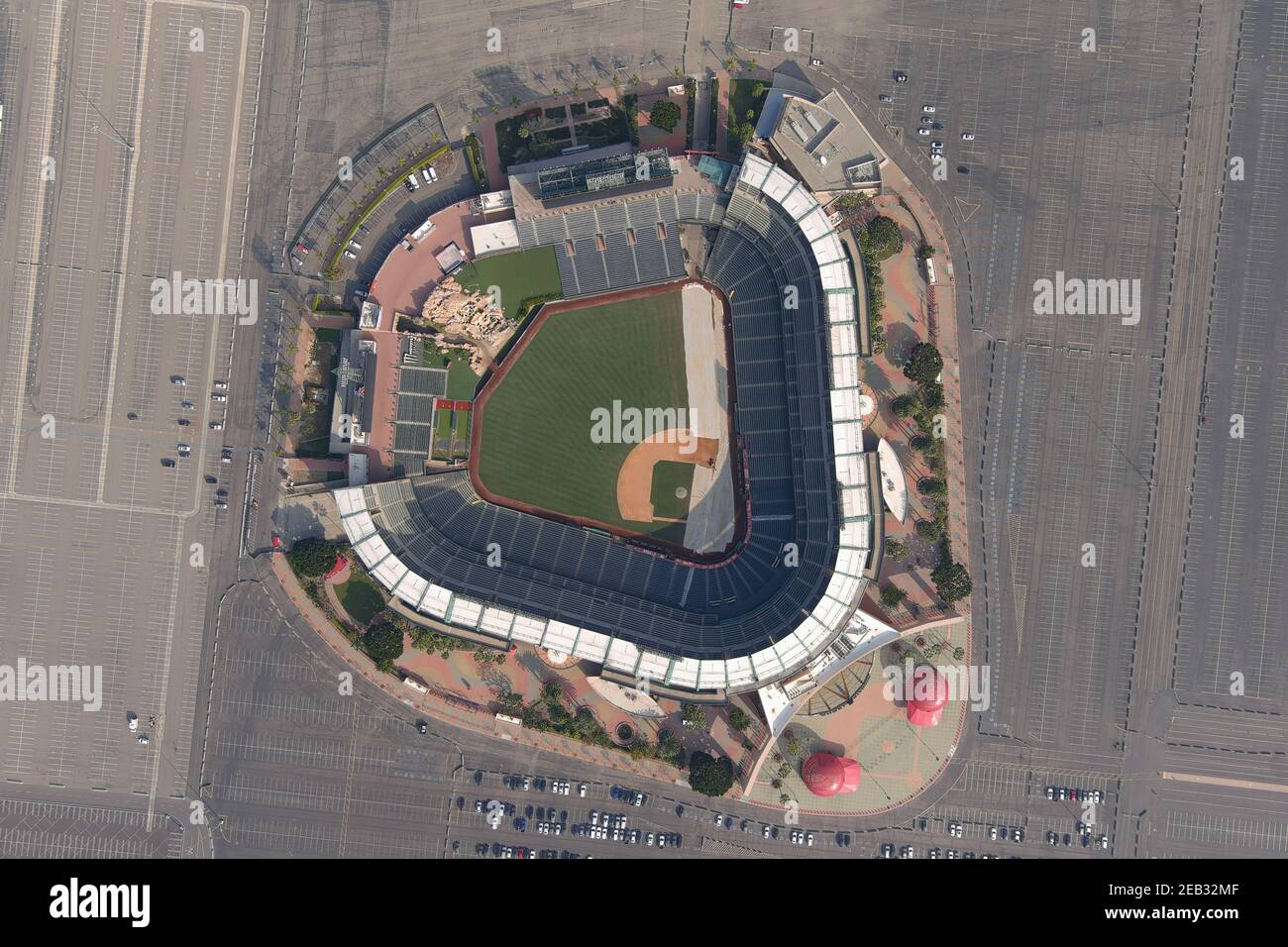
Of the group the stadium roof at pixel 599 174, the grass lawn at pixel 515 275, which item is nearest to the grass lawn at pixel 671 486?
the grass lawn at pixel 515 275

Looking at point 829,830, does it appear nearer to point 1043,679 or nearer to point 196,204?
point 1043,679

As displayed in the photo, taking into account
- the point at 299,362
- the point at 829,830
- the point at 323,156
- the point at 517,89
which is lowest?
the point at 829,830

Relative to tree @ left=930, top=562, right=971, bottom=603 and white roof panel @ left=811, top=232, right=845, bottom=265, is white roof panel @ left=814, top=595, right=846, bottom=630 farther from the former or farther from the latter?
white roof panel @ left=811, top=232, right=845, bottom=265

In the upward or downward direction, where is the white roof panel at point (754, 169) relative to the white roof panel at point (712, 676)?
upward

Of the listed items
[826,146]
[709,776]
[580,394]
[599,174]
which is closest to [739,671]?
[709,776]

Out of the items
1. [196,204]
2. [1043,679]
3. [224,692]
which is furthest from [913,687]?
[196,204]

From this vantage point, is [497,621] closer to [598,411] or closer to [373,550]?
[373,550]

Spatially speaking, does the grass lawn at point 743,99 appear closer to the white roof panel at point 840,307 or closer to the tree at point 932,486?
the white roof panel at point 840,307
